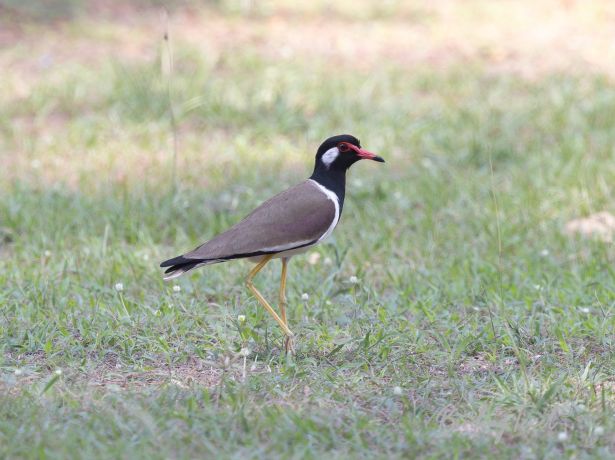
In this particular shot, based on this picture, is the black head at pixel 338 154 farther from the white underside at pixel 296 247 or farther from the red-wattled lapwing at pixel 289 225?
the white underside at pixel 296 247

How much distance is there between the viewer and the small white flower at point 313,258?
6547 millimetres

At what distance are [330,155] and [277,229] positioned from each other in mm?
525

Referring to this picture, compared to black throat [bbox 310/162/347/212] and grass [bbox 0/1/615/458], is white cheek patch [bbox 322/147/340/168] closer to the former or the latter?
black throat [bbox 310/162/347/212]

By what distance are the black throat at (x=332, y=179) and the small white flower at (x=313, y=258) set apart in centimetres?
131

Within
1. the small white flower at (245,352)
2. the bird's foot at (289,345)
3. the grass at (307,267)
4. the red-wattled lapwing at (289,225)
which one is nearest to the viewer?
the grass at (307,267)

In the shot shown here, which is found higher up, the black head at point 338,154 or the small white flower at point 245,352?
the black head at point 338,154

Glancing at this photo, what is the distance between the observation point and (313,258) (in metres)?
6.62

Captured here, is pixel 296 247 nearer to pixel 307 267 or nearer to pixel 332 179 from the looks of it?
pixel 332 179

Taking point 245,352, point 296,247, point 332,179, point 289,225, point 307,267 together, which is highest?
point 332,179

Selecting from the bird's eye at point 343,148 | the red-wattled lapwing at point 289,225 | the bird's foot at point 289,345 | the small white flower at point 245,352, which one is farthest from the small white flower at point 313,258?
the small white flower at point 245,352

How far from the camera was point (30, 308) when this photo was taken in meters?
5.48

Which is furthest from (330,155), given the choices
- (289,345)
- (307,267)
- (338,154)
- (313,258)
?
(313,258)

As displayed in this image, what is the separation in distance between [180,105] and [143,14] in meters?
3.25

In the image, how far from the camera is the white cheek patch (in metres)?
5.24
